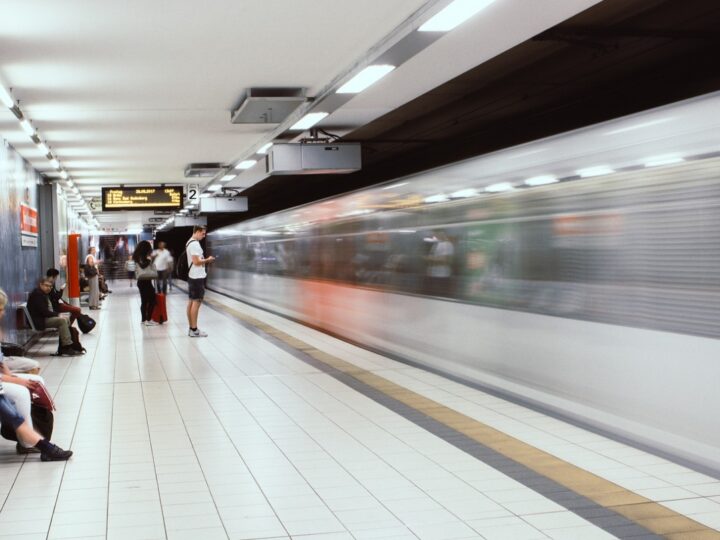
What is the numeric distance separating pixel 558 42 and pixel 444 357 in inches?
137

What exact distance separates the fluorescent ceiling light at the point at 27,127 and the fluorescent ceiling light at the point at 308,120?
3130 mm

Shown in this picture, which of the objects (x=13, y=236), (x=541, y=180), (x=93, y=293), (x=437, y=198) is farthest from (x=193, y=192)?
(x=541, y=180)

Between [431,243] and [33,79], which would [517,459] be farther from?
[33,79]

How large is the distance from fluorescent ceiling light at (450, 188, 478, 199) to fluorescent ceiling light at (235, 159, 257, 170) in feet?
21.6

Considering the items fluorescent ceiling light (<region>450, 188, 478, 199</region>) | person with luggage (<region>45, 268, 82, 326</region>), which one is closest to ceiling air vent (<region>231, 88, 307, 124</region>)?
fluorescent ceiling light (<region>450, 188, 478, 199</region>)

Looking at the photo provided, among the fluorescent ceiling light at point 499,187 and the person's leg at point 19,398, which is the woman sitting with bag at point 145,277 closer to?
the fluorescent ceiling light at point 499,187

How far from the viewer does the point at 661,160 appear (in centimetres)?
510

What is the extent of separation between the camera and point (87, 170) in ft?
52.2

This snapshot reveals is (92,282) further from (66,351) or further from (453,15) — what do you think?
(453,15)

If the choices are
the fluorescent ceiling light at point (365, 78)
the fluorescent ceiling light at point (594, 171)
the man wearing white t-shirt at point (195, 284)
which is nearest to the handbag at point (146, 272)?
the man wearing white t-shirt at point (195, 284)

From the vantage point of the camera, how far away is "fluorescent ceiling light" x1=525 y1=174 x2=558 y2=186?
641 cm

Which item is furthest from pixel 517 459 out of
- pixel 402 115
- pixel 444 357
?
pixel 402 115

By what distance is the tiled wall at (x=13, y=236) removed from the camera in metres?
10.4

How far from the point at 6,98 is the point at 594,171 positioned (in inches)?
223
